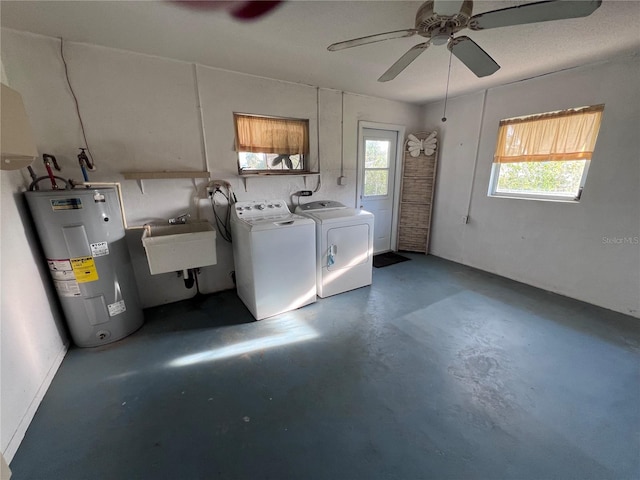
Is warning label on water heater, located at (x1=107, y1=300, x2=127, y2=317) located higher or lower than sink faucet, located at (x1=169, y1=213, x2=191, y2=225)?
lower

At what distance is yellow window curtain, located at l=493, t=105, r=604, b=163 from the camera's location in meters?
2.57

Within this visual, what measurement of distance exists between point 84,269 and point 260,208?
5.04 feet

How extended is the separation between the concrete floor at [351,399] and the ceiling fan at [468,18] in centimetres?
208

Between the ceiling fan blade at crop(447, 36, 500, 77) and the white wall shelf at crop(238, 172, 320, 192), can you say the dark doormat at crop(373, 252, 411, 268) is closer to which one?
the white wall shelf at crop(238, 172, 320, 192)

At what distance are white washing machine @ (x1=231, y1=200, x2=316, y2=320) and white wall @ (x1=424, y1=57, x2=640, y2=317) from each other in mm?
2551

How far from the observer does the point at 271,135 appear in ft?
9.87

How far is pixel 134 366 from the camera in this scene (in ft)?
6.28

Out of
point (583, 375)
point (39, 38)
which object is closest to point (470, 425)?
point (583, 375)

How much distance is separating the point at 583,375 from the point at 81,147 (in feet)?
14.1

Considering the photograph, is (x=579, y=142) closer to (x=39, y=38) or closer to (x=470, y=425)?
(x=470, y=425)

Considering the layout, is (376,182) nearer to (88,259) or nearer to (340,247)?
(340,247)

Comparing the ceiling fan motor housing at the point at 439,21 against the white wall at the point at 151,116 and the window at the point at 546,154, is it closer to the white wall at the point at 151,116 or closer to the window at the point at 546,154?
the white wall at the point at 151,116

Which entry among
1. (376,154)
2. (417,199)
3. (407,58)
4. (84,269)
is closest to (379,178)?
(376,154)

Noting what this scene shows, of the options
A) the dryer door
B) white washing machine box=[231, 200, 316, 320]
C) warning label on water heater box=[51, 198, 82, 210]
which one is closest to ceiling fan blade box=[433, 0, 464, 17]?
white washing machine box=[231, 200, 316, 320]
